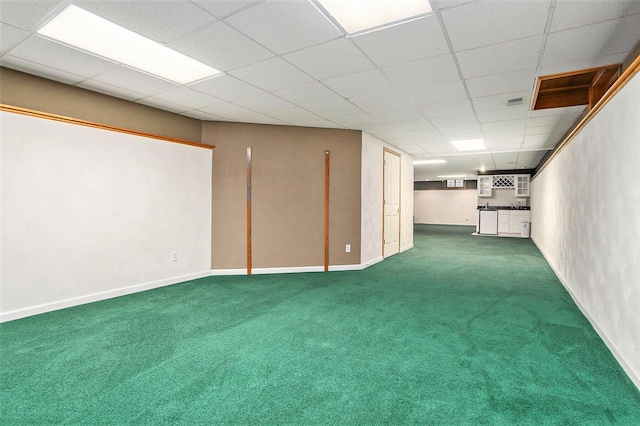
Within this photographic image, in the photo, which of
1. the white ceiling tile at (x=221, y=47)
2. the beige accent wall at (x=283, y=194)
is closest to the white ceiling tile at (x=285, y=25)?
the white ceiling tile at (x=221, y=47)

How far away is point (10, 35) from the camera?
249 cm

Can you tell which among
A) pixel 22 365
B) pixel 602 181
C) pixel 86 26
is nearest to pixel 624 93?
pixel 602 181

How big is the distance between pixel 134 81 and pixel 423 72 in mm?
3115

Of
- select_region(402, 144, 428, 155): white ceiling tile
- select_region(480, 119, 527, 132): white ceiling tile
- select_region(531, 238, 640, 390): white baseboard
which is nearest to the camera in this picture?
select_region(531, 238, 640, 390): white baseboard

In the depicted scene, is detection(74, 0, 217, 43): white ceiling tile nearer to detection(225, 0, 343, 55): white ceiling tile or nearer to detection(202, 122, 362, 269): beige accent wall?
detection(225, 0, 343, 55): white ceiling tile

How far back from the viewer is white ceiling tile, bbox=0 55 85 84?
294cm

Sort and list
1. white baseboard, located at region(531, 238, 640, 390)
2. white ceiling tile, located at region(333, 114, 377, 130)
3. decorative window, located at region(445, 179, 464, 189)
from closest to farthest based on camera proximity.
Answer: white baseboard, located at region(531, 238, 640, 390), white ceiling tile, located at region(333, 114, 377, 130), decorative window, located at region(445, 179, 464, 189)

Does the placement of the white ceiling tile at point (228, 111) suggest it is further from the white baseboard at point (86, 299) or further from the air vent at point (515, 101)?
the air vent at point (515, 101)

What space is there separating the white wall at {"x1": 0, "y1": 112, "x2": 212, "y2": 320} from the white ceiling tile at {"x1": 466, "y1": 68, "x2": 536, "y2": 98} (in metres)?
3.92

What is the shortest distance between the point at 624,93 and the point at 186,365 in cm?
371

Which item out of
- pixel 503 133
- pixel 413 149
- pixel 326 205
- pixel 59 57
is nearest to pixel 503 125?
pixel 503 133

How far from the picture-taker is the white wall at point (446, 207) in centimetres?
1638

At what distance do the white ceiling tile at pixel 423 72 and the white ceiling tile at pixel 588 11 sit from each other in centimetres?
83

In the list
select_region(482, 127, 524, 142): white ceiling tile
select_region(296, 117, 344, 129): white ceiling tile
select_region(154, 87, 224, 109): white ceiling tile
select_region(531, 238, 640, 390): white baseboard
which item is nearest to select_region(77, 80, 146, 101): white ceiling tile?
select_region(154, 87, 224, 109): white ceiling tile
